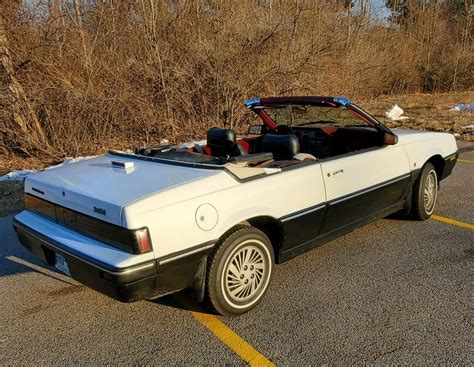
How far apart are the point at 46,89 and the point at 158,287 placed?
6821 millimetres

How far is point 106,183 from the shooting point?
290 cm

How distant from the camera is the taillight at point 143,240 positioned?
2.48m

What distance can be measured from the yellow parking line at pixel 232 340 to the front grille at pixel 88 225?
0.82m

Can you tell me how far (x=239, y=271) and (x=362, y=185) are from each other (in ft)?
4.86

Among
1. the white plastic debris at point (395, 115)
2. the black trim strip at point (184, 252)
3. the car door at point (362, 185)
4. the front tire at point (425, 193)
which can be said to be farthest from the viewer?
the white plastic debris at point (395, 115)

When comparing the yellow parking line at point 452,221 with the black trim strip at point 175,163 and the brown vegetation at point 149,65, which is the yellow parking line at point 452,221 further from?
the brown vegetation at point 149,65

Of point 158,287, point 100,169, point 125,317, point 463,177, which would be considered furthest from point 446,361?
point 463,177

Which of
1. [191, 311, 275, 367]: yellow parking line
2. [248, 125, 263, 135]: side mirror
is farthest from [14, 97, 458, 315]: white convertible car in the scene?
[248, 125, 263, 135]: side mirror

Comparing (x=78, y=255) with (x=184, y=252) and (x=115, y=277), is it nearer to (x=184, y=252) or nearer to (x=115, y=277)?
(x=115, y=277)

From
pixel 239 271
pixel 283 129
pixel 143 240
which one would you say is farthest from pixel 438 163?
pixel 143 240

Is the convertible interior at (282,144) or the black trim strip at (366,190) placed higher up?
the convertible interior at (282,144)

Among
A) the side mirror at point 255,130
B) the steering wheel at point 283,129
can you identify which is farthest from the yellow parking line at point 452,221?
the side mirror at point 255,130

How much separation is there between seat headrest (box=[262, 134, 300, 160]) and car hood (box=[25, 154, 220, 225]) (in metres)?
0.95

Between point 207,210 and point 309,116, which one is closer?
point 207,210
